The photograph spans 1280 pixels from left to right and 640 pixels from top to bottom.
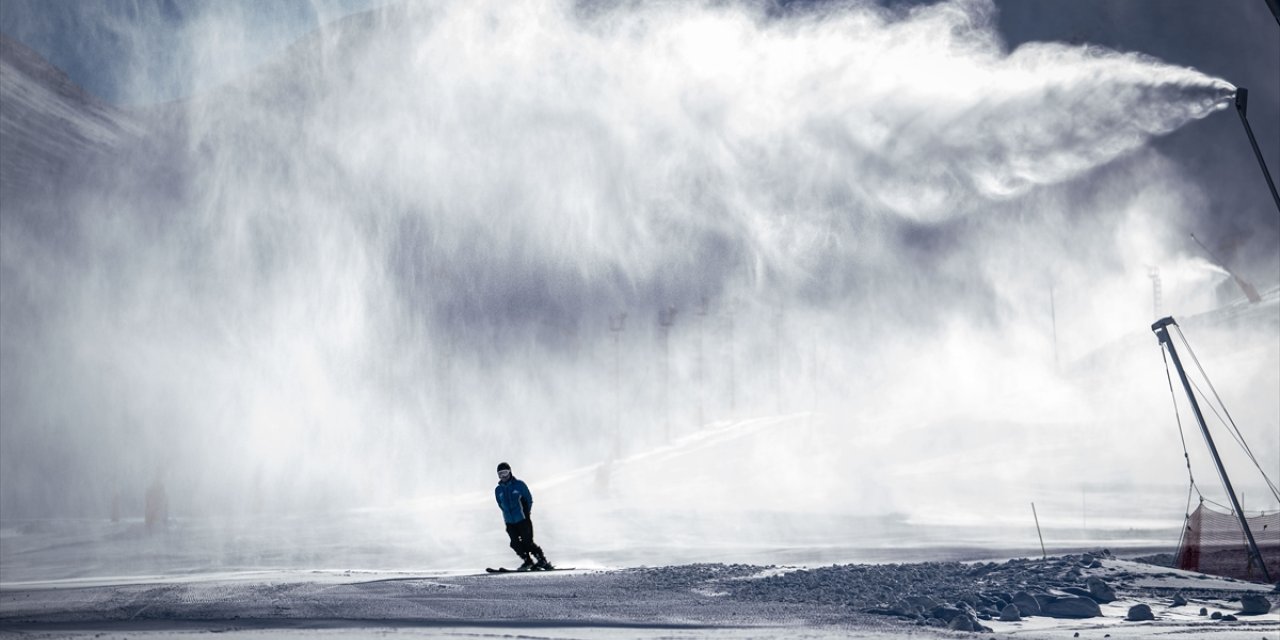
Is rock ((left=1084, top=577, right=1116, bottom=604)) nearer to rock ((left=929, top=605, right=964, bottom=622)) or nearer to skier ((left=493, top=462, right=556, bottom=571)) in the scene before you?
rock ((left=929, top=605, right=964, bottom=622))

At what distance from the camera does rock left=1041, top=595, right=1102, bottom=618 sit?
32.9 ft

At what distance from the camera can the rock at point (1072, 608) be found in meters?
10.0

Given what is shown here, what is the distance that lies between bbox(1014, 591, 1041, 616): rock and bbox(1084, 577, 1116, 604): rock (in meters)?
0.94

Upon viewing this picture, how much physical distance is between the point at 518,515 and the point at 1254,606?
913cm

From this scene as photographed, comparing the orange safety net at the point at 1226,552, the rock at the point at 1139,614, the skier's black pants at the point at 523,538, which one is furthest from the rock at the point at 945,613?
the skier's black pants at the point at 523,538

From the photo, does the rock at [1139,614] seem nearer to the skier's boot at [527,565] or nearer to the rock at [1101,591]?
the rock at [1101,591]

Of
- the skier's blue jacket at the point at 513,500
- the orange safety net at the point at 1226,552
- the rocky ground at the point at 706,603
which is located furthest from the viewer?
the skier's blue jacket at the point at 513,500

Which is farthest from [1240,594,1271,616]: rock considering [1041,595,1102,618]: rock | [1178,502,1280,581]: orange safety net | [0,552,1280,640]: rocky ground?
[1178,502,1280,581]: orange safety net

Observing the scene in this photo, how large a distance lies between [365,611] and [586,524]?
21.2m

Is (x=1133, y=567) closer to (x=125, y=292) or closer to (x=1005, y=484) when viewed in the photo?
(x=1005, y=484)

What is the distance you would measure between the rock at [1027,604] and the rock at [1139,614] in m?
0.78

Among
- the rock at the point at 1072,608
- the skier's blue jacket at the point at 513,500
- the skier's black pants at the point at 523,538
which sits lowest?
the rock at the point at 1072,608

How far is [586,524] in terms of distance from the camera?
31250 millimetres

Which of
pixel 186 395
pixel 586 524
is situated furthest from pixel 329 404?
pixel 586 524
